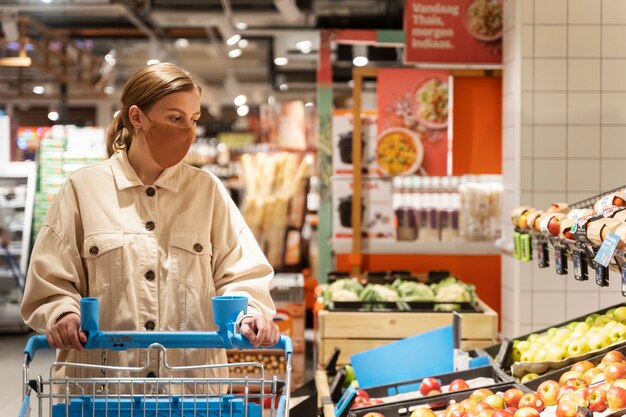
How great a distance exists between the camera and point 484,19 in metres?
6.73

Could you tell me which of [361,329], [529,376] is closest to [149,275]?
[529,376]

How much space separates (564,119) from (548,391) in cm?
263

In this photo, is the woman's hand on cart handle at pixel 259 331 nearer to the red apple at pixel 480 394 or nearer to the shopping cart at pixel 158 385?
the shopping cart at pixel 158 385

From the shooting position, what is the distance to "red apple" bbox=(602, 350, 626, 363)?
3586mm

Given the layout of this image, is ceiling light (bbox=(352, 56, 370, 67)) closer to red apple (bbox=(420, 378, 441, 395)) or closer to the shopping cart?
red apple (bbox=(420, 378, 441, 395))

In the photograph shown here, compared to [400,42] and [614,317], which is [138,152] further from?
[400,42]

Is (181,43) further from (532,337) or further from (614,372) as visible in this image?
(614,372)

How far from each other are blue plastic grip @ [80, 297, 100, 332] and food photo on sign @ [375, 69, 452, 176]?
4.89 metres

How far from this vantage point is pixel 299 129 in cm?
1541

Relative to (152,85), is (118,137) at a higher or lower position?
lower

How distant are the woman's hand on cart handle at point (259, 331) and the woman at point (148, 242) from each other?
276 millimetres

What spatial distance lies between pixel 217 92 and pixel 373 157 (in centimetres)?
1797

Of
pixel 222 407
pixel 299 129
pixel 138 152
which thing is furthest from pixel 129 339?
pixel 299 129

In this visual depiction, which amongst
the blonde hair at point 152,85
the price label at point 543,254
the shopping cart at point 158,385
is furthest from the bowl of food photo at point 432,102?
the shopping cart at point 158,385
